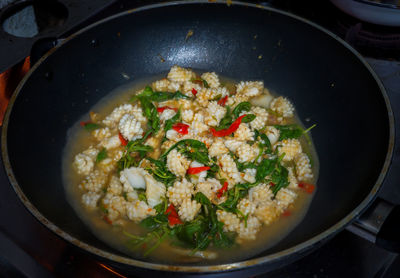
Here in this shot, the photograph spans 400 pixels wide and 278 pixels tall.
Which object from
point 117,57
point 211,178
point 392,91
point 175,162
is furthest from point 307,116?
point 117,57

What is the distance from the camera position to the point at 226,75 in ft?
7.49

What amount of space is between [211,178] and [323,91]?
0.79 metres

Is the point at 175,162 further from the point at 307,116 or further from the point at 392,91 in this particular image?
the point at 392,91

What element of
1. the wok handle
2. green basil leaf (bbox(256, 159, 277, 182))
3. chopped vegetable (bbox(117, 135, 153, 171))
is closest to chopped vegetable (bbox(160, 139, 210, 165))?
chopped vegetable (bbox(117, 135, 153, 171))

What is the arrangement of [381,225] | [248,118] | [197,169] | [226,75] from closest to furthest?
[381,225] < [197,169] < [248,118] < [226,75]

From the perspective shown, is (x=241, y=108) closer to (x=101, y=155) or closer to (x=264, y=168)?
(x=264, y=168)

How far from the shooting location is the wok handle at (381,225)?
1190 millimetres

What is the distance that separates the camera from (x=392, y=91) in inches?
83.6

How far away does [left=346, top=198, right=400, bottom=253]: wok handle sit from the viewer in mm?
1190

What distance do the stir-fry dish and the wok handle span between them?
437 millimetres

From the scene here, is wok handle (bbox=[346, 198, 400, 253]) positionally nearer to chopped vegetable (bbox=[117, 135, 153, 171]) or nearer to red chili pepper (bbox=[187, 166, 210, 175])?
red chili pepper (bbox=[187, 166, 210, 175])

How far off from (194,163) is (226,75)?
0.76 m

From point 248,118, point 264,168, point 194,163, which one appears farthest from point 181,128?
point 264,168

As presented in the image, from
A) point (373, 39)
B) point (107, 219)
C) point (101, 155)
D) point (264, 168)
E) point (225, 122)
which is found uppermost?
point (373, 39)
